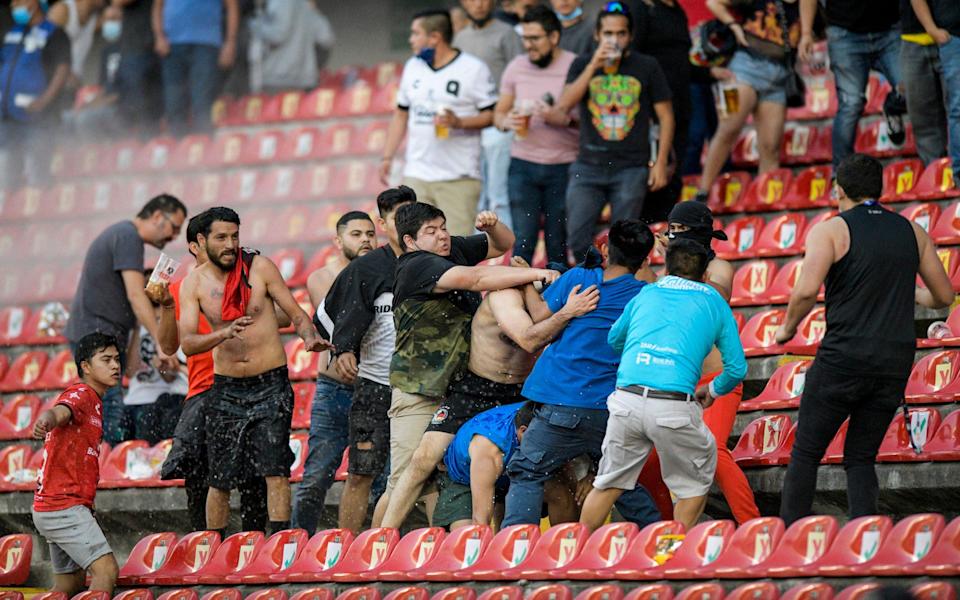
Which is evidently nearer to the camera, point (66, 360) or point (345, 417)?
A: point (345, 417)

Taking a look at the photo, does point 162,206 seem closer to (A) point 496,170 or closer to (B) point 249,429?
(A) point 496,170

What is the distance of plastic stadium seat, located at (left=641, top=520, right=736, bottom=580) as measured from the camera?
280 inches

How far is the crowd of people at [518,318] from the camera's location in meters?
7.14

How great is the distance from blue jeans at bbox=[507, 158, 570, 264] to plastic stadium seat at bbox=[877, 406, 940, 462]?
3.18m

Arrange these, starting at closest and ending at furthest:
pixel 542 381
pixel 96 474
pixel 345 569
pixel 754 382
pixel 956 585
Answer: pixel 956 585 → pixel 542 381 → pixel 345 569 → pixel 96 474 → pixel 754 382

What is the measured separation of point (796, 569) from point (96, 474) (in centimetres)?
371

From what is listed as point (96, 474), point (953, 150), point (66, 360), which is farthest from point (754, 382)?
point (66, 360)

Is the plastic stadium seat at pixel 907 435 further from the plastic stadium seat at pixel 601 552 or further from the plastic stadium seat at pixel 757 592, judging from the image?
the plastic stadium seat at pixel 757 592

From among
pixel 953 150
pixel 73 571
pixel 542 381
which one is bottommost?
pixel 73 571

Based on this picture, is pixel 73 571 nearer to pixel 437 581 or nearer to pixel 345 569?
pixel 345 569

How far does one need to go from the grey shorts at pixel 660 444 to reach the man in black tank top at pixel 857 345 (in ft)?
1.25

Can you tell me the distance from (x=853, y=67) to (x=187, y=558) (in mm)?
5016

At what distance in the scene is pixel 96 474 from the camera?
8.75 meters

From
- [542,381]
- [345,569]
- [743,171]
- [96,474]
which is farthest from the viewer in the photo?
[743,171]
